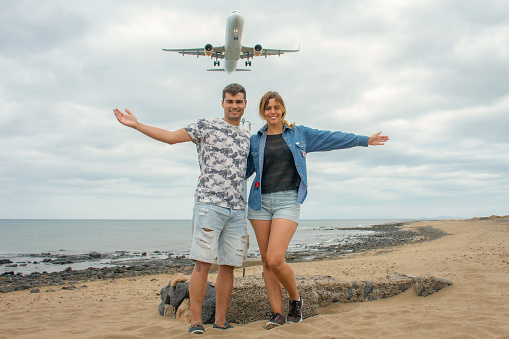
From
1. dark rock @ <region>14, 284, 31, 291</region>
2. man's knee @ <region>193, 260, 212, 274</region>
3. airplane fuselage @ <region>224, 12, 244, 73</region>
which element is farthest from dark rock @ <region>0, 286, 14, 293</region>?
airplane fuselage @ <region>224, 12, 244, 73</region>

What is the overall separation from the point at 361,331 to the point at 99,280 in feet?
29.5

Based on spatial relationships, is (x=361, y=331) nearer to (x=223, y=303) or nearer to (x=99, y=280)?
(x=223, y=303)

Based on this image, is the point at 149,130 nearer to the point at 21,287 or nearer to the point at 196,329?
the point at 196,329

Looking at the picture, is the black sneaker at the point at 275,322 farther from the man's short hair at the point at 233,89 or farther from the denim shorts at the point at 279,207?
the man's short hair at the point at 233,89

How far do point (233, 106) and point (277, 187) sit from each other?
0.92m

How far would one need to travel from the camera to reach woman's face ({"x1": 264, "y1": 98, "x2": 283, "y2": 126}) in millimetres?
3369

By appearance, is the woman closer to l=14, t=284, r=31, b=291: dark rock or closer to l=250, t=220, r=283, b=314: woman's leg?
l=250, t=220, r=283, b=314: woman's leg

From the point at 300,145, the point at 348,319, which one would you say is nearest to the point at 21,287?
the point at 348,319

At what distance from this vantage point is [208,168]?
3.26 m

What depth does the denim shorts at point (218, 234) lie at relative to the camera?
10.2 feet

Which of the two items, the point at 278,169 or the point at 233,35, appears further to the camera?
the point at 233,35

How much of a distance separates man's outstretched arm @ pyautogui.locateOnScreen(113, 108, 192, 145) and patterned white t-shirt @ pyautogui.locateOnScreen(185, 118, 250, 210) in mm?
153

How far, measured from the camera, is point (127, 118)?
3.08 m

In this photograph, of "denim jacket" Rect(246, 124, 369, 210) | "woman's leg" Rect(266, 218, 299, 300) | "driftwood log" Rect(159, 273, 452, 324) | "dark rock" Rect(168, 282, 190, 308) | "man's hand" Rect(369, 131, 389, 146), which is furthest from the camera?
"dark rock" Rect(168, 282, 190, 308)
